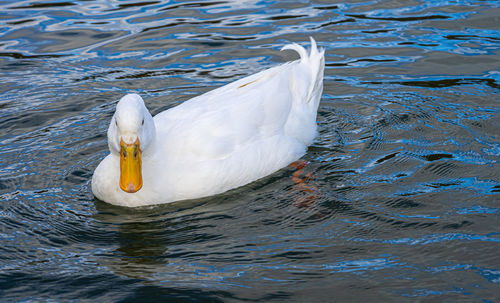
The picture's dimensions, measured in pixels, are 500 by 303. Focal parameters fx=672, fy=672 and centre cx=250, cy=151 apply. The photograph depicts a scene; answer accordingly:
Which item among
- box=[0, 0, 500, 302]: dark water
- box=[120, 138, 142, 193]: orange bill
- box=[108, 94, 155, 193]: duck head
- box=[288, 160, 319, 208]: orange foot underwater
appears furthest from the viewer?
box=[288, 160, 319, 208]: orange foot underwater

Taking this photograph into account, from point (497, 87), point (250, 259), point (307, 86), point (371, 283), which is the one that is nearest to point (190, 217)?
point (250, 259)

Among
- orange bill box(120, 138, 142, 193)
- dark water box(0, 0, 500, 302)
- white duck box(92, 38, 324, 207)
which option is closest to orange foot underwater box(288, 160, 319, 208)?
dark water box(0, 0, 500, 302)

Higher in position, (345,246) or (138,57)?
(138,57)

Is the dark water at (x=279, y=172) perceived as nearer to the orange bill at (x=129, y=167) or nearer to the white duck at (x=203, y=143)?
the white duck at (x=203, y=143)

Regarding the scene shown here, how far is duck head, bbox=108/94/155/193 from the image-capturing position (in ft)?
18.0

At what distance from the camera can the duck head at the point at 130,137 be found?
547cm

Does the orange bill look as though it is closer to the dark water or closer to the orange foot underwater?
the dark water

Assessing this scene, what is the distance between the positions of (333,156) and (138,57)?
14.0 feet

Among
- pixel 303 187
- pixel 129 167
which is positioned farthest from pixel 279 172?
pixel 129 167

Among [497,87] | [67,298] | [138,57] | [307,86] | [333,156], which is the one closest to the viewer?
[67,298]

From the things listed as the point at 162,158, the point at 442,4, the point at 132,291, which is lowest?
the point at 132,291

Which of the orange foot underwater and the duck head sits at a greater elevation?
the duck head

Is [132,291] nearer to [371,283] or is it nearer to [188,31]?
[371,283]

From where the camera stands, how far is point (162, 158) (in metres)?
6.18
